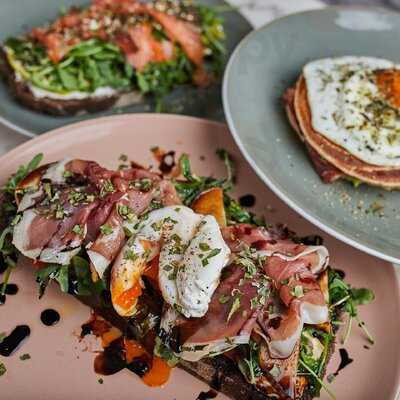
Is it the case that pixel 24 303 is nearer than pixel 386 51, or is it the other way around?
pixel 24 303

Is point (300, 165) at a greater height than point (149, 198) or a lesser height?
lesser

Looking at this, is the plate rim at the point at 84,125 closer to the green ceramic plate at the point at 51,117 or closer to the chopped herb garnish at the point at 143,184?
the green ceramic plate at the point at 51,117

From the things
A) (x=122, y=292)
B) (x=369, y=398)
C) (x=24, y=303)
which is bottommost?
(x=369, y=398)

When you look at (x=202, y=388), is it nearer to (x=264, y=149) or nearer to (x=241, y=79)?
(x=264, y=149)

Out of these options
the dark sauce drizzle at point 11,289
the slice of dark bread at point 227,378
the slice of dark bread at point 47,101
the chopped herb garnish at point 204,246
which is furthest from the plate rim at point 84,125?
the chopped herb garnish at point 204,246

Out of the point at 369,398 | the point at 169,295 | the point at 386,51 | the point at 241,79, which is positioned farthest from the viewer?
the point at 386,51

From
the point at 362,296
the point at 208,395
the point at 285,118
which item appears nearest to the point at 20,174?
the point at 208,395

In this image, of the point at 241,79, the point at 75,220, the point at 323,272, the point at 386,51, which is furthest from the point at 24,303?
the point at 386,51
